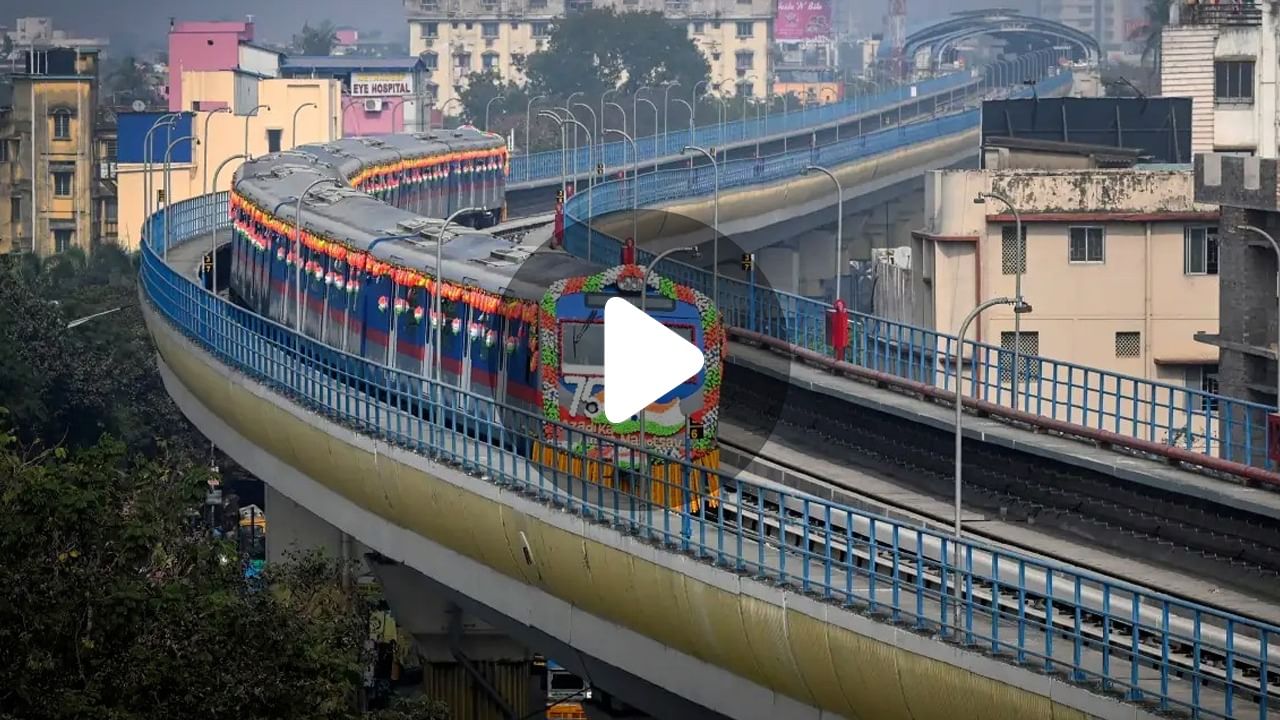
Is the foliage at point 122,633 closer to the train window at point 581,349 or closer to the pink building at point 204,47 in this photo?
the train window at point 581,349

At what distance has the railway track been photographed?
121 feet

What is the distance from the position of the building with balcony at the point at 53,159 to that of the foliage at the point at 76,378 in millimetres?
34392

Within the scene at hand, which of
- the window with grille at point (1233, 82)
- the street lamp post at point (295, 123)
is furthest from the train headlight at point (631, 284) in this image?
the street lamp post at point (295, 123)

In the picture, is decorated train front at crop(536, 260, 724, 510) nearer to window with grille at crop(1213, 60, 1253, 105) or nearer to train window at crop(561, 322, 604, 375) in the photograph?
train window at crop(561, 322, 604, 375)

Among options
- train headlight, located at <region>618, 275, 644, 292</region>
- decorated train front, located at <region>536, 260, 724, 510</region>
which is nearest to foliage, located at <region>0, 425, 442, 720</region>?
decorated train front, located at <region>536, 260, 724, 510</region>

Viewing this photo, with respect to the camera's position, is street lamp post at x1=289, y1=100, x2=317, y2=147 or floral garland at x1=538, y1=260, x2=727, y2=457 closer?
floral garland at x1=538, y1=260, x2=727, y2=457

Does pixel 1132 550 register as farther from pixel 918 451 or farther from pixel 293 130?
pixel 293 130

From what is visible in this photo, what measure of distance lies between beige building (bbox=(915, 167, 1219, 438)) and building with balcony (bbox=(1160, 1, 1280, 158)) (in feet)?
14.1

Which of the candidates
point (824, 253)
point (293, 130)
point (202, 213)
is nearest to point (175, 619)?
point (202, 213)

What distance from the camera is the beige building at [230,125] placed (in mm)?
120625

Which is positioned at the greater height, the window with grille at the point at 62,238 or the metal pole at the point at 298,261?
the metal pole at the point at 298,261

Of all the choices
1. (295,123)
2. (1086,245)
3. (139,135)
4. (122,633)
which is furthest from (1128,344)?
(295,123)

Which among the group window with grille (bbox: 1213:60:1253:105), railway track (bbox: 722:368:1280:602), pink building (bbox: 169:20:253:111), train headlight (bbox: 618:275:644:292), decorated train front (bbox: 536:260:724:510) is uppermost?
pink building (bbox: 169:20:253:111)

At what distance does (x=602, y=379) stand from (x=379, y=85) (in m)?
122
